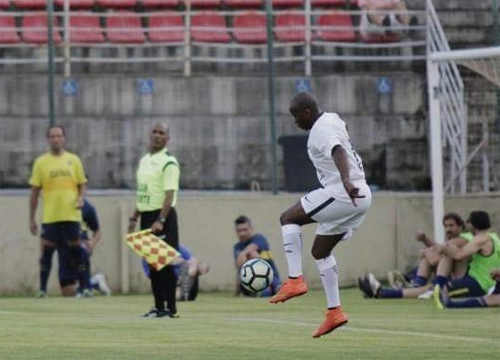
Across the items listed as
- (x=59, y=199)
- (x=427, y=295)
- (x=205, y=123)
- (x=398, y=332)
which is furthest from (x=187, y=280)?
(x=398, y=332)

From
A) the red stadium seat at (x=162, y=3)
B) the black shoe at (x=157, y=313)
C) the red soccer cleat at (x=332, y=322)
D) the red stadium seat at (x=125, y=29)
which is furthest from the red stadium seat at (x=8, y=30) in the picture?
the red soccer cleat at (x=332, y=322)

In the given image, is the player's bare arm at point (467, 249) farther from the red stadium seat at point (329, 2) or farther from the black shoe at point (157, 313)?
the red stadium seat at point (329, 2)

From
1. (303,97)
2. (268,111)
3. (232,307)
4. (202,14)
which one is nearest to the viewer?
(303,97)

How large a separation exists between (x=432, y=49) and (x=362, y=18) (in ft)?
5.23

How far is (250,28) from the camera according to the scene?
2770 centimetres

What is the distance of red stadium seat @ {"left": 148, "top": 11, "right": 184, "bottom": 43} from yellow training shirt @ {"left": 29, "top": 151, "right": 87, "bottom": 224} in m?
5.53

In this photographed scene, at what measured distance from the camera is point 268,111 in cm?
2584

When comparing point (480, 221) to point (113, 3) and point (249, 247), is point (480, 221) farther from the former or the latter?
point (113, 3)

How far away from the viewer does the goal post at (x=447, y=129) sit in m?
23.0

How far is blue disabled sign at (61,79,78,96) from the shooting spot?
26469 millimetres

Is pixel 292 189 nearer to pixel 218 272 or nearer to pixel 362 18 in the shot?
pixel 218 272

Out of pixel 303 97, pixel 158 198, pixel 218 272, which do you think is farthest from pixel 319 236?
pixel 218 272

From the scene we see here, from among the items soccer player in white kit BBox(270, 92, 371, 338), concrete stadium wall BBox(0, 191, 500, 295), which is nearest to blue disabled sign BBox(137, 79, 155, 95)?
concrete stadium wall BBox(0, 191, 500, 295)

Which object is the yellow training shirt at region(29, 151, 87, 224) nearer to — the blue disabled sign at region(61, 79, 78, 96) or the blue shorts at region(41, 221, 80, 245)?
the blue shorts at region(41, 221, 80, 245)
